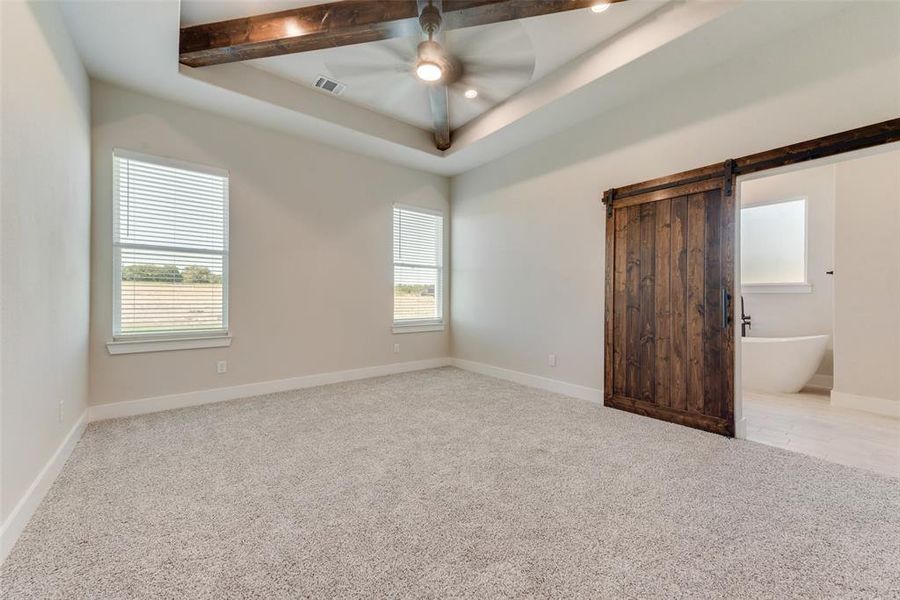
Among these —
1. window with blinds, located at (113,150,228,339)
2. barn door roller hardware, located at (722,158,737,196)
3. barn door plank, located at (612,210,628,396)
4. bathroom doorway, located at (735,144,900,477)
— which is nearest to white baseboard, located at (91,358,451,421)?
window with blinds, located at (113,150,228,339)

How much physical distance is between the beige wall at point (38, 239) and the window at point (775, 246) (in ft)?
22.1

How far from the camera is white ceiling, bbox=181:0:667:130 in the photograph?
105 inches

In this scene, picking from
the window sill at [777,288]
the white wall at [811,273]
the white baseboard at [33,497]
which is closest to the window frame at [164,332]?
the white baseboard at [33,497]

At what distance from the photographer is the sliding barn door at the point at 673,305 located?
9.29ft

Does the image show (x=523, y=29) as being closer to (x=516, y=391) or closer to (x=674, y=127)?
(x=674, y=127)

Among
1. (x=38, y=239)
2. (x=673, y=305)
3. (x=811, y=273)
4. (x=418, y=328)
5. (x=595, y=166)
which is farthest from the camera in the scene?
(x=418, y=328)

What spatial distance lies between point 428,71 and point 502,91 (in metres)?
1.08

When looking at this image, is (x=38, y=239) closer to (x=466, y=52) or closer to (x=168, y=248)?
(x=168, y=248)

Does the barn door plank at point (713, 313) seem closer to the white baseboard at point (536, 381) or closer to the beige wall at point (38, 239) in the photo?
the white baseboard at point (536, 381)

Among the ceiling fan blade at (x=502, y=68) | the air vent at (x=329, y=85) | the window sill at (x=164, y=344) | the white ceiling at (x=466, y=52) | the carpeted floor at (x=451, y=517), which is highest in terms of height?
the air vent at (x=329, y=85)

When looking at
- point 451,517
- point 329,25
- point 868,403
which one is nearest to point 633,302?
point 868,403

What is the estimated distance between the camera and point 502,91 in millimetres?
3609

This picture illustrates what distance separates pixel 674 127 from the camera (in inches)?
123

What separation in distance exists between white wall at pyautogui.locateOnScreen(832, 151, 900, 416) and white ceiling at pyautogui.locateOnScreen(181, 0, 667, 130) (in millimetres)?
2642
